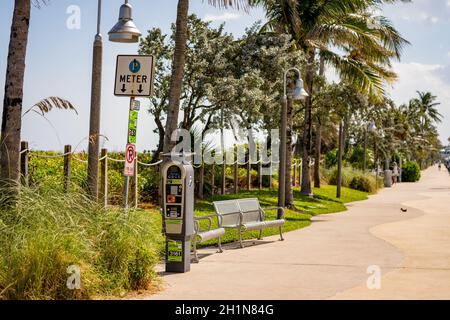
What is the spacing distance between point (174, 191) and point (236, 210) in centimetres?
375

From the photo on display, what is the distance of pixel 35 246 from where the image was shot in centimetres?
712

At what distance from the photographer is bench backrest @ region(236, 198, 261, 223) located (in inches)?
537

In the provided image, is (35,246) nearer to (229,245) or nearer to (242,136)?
A: (229,245)

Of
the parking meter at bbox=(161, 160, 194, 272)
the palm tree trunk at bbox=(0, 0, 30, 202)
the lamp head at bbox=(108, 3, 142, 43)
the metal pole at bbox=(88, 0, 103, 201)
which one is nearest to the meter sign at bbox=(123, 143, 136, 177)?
the parking meter at bbox=(161, 160, 194, 272)

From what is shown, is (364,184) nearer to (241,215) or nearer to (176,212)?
(241,215)

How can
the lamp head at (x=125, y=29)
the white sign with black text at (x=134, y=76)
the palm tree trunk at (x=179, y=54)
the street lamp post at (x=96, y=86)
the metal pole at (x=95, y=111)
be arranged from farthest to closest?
the palm tree trunk at (x=179, y=54), the metal pole at (x=95, y=111), the street lamp post at (x=96, y=86), the lamp head at (x=125, y=29), the white sign with black text at (x=134, y=76)

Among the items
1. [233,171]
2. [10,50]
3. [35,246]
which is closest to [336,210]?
[233,171]

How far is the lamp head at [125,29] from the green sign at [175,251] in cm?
332

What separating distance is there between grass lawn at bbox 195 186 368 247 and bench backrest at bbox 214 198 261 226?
0.66 meters

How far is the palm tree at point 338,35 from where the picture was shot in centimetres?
2345

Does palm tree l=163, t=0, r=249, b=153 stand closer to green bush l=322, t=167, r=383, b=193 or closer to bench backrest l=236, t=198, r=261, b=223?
bench backrest l=236, t=198, r=261, b=223

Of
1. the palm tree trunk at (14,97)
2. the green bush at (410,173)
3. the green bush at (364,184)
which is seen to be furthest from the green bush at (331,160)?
the palm tree trunk at (14,97)

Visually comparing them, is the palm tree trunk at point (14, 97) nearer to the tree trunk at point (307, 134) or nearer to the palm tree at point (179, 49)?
the palm tree at point (179, 49)

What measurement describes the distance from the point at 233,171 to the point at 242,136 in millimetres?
3632
